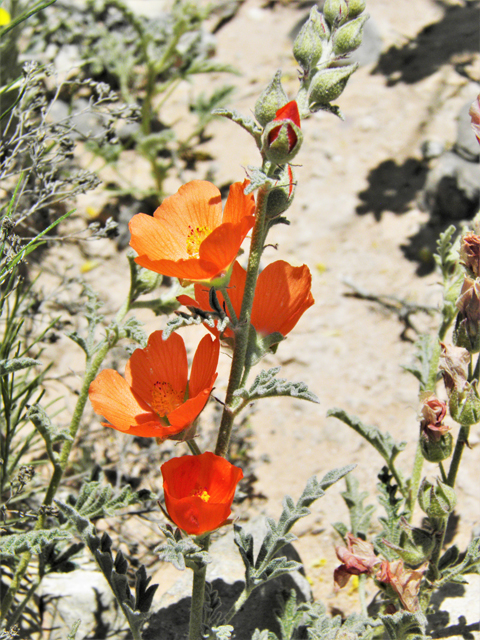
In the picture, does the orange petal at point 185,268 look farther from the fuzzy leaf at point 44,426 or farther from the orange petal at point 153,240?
the fuzzy leaf at point 44,426

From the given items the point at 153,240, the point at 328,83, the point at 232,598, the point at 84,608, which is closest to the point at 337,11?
the point at 328,83

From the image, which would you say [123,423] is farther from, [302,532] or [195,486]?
[302,532]

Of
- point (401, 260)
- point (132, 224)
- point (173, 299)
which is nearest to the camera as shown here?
point (132, 224)

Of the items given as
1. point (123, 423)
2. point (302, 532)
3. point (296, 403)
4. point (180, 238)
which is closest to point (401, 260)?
→ point (296, 403)

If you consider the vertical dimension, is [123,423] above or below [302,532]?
above

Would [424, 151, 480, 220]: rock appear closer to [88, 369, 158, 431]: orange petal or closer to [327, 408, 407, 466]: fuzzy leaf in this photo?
[327, 408, 407, 466]: fuzzy leaf

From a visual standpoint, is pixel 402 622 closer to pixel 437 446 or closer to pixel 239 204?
pixel 437 446
